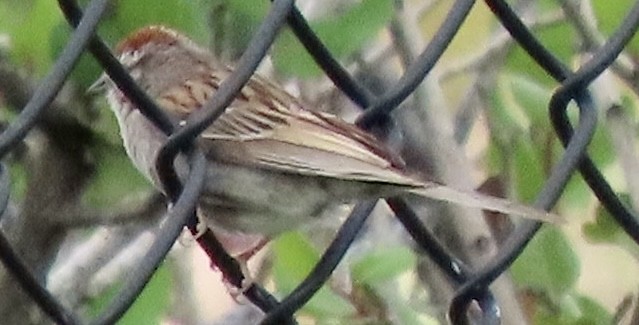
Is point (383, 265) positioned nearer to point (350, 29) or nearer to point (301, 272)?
point (301, 272)

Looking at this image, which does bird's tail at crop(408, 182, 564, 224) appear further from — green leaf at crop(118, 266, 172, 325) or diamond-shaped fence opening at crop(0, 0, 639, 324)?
green leaf at crop(118, 266, 172, 325)

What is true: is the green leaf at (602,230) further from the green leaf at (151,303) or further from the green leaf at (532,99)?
the green leaf at (151,303)

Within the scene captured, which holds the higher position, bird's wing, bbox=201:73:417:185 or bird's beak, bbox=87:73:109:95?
bird's beak, bbox=87:73:109:95

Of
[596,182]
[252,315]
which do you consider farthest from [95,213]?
[252,315]

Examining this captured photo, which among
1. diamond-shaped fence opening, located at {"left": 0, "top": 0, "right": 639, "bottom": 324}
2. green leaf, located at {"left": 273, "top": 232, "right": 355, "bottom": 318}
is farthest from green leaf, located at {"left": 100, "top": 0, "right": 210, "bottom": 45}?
green leaf, located at {"left": 273, "top": 232, "right": 355, "bottom": 318}

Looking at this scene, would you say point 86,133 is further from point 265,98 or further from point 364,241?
point 364,241

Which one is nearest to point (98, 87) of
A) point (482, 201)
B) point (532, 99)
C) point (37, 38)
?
point (37, 38)
